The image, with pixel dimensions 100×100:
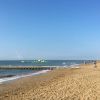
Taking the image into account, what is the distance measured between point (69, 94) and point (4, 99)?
13.6ft

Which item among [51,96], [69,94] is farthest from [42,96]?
[69,94]

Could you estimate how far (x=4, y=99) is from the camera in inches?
607

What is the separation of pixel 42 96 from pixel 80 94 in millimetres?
2424

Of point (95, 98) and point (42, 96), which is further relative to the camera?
point (42, 96)

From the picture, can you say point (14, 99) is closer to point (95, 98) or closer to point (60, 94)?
point (60, 94)

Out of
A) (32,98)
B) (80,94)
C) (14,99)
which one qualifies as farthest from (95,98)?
(14,99)

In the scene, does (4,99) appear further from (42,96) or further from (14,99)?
(42,96)

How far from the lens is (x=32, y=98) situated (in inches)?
591

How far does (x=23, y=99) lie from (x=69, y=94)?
3.05 meters

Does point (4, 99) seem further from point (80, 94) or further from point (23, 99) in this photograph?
point (80, 94)

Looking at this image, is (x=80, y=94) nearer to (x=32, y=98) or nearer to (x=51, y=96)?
(x=51, y=96)

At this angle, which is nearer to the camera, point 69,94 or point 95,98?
point 95,98

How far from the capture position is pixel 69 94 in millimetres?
15898

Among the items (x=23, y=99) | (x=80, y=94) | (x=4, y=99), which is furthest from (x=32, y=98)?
(x=80, y=94)
